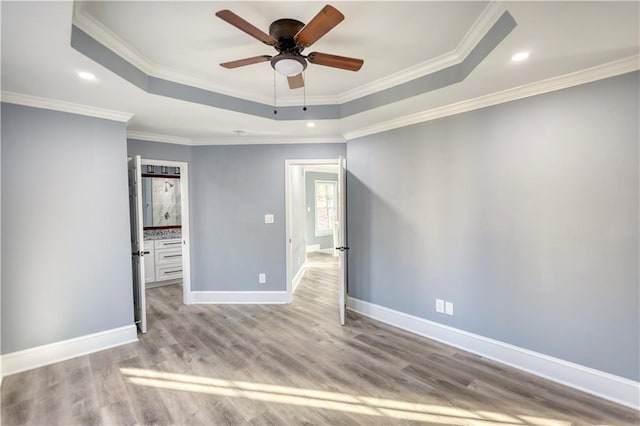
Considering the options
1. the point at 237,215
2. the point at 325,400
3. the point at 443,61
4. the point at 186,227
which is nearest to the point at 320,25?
the point at 443,61

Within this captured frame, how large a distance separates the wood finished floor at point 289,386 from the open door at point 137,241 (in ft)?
1.05

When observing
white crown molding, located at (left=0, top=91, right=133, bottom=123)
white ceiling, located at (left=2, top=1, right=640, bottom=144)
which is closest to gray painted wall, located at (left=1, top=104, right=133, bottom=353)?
white crown molding, located at (left=0, top=91, right=133, bottom=123)

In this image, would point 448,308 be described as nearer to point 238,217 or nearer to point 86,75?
point 238,217

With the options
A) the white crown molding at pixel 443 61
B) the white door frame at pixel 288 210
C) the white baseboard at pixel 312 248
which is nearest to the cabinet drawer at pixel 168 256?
the white door frame at pixel 288 210

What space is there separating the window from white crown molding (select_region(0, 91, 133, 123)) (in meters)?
5.98

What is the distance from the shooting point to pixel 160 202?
18.6 ft

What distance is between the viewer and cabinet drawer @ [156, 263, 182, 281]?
5309mm

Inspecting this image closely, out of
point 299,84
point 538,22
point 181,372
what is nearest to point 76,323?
point 181,372

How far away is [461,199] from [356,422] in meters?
2.21

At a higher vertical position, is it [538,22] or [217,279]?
[538,22]

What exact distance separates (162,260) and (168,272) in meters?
0.26

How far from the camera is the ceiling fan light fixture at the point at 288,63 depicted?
74.1 inches

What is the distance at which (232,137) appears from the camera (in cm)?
428

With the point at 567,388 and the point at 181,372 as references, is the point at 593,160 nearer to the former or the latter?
the point at 567,388
